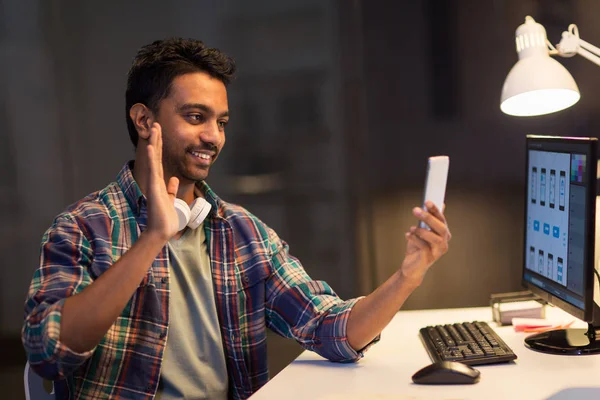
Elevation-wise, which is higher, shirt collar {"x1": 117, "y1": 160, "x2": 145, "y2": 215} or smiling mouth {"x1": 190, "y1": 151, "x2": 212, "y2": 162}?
smiling mouth {"x1": 190, "y1": 151, "x2": 212, "y2": 162}

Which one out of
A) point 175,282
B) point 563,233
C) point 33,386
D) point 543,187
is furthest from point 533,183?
point 33,386

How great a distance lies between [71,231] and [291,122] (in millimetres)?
1143

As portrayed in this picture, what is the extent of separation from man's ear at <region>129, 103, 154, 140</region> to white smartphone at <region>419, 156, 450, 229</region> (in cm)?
82

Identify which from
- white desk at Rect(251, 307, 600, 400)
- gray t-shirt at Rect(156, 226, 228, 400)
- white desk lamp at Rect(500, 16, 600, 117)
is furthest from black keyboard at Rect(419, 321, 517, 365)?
white desk lamp at Rect(500, 16, 600, 117)

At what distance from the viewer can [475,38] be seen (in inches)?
104

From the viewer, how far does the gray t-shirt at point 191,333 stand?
1846 mm

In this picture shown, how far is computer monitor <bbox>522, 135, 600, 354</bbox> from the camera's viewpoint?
168 centimetres

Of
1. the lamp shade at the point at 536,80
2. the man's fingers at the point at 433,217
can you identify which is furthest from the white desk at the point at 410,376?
the lamp shade at the point at 536,80

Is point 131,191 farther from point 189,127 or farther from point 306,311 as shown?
point 306,311

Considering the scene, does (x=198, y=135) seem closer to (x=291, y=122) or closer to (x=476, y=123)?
(x=291, y=122)

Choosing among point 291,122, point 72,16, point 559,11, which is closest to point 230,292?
point 291,122

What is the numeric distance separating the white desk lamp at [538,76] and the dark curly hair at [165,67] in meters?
0.82

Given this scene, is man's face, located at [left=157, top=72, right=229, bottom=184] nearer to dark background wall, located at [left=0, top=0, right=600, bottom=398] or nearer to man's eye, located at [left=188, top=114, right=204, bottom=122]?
man's eye, located at [left=188, top=114, right=204, bottom=122]

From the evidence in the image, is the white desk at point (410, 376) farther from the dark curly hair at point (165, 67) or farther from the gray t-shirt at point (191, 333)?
the dark curly hair at point (165, 67)
